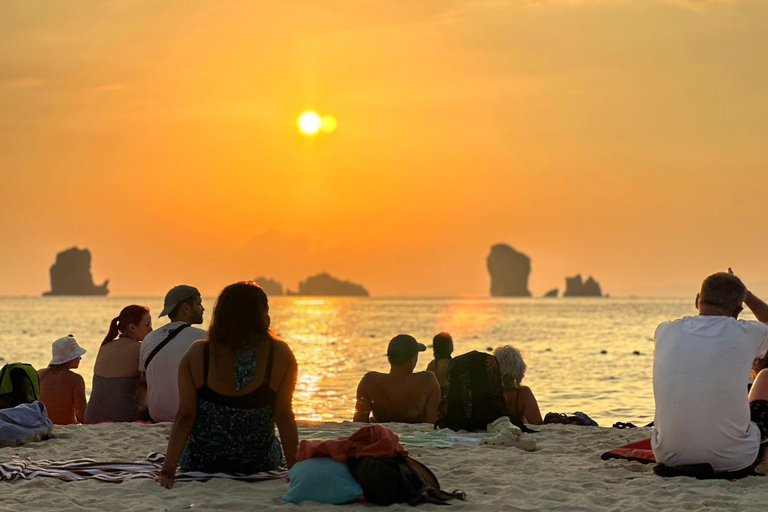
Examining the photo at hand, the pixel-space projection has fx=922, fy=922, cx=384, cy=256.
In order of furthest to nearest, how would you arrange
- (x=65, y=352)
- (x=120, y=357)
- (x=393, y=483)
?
(x=65, y=352) → (x=120, y=357) → (x=393, y=483)

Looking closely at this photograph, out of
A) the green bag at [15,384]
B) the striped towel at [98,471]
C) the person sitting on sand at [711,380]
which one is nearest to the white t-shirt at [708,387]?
the person sitting on sand at [711,380]

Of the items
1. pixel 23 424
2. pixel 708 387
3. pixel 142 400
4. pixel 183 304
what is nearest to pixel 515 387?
pixel 708 387

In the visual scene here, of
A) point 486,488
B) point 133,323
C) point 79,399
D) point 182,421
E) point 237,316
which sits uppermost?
point 237,316

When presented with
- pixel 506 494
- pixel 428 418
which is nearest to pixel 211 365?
pixel 506 494

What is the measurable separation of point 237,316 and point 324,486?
1.30m

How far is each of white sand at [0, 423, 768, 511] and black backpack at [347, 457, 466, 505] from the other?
92 mm

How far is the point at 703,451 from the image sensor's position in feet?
22.6

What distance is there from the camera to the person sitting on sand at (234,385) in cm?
639

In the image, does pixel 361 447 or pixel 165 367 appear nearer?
pixel 361 447

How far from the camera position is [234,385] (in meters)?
6.55

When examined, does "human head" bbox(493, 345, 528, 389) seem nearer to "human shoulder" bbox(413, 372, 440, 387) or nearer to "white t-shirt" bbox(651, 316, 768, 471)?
"human shoulder" bbox(413, 372, 440, 387)

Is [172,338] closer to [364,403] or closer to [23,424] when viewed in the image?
[23,424]

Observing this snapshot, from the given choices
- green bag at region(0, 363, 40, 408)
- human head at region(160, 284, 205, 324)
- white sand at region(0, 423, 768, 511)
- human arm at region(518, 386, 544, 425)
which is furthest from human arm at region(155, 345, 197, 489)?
human arm at region(518, 386, 544, 425)

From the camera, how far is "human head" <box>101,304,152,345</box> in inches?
386
